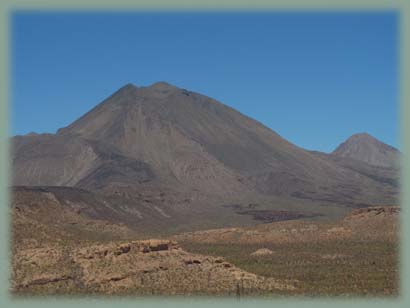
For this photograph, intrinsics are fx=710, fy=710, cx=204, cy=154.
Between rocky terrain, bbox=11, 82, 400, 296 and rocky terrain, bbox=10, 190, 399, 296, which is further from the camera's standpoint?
rocky terrain, bbox=11, 82, 400, 296

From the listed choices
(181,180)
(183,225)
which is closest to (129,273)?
(183,225)

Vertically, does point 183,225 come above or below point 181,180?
below

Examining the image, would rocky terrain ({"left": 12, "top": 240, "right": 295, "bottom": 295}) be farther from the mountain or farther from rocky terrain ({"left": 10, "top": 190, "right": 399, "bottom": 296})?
the mountain

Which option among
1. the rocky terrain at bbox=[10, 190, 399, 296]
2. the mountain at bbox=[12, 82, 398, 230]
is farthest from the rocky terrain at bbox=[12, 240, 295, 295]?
the mountain at bbox=[12, 82, 398, 230]

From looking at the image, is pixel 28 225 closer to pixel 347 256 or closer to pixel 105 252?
pixel 105 252

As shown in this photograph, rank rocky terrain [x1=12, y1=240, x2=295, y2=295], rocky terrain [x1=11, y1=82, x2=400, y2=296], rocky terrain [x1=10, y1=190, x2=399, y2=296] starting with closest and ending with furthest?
1. rocky terrain [x1=12, y1=240, x2=295, y2=295]
2. rocky terrain [x1=10, y1=190, x2=399, y2=296]
3. rocky terrain [x1=11, y1=82, x2=400, y2=296]

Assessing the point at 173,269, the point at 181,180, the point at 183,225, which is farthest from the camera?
the point at 181,180

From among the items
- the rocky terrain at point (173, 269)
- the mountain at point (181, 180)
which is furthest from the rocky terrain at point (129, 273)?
the mountain at point (181, 180)

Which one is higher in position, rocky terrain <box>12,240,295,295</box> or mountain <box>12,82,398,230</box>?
mountain <box>12,82,398,230</box>

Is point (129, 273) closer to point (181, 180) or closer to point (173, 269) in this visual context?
point (173, 269)

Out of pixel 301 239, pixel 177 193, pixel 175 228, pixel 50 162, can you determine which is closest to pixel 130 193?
pixel 177 193

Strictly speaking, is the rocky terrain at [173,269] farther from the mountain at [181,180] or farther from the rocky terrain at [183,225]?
the mountain at [181,180]
